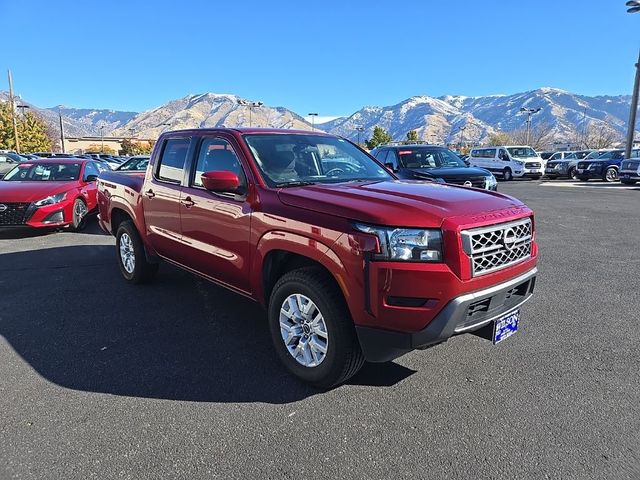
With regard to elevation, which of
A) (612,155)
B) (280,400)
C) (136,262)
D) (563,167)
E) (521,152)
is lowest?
(280,400)

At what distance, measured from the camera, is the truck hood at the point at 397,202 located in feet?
9.32

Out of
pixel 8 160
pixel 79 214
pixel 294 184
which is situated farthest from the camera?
pixel 8 160

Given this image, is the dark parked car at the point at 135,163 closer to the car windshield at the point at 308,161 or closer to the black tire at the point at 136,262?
the black tire at the point at 136,262

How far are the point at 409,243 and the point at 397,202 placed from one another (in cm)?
36

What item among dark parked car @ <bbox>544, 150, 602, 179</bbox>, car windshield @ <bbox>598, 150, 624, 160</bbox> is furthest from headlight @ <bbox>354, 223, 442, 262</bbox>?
car windshield @ <bbox>598, 150, 624, 160</bbox>

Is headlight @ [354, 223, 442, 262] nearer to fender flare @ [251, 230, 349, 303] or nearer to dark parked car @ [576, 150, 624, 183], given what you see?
fender flare @ [251, 230, 349, 303]

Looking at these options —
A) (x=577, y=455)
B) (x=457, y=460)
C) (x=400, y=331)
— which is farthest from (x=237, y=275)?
(x=577, y=455)

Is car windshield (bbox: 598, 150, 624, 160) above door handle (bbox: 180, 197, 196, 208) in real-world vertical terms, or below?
above

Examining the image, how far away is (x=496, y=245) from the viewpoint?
302 cm

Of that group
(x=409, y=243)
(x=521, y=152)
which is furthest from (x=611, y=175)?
(x=409, y=243)

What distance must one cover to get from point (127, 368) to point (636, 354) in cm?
407

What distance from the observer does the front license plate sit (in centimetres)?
312

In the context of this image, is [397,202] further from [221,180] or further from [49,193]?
[49,193]

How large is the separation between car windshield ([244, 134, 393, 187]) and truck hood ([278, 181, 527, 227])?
1.00 feet
